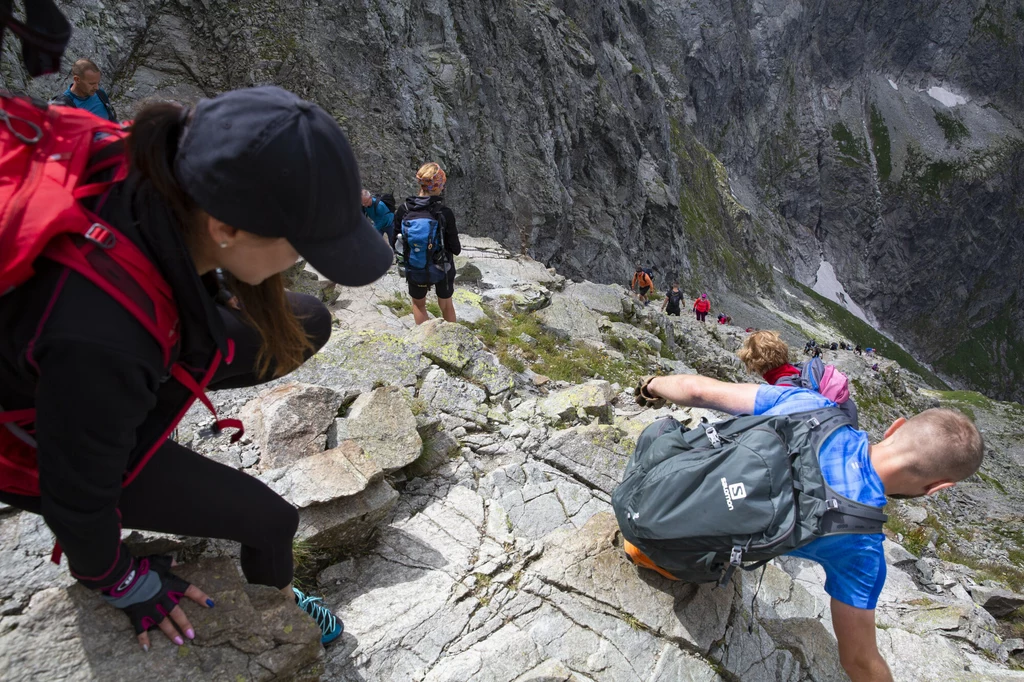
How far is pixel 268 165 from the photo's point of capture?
6.60 feet

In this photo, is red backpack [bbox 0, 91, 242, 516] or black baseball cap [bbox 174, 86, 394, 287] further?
black baseball cap [bbox 174, 86, 394, 287]

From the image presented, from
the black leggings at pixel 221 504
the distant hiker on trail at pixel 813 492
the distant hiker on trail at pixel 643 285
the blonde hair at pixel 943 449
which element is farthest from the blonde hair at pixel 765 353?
the distant hiker on trail at pixel 643 285

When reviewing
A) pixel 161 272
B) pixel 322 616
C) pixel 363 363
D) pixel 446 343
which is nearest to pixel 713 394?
pixel 322 616

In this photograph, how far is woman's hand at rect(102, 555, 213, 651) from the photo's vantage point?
9.47ft

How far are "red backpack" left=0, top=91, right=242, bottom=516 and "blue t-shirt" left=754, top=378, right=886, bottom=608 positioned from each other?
3.74m

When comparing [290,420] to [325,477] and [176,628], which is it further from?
[176,628]

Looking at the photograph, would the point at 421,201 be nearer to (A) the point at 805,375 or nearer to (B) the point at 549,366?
(B) the point at 549,366

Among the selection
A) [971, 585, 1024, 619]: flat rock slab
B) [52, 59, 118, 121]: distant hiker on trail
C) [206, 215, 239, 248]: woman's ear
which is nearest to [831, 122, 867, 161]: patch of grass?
[971, 585, 1024, 619]: flat rock slab

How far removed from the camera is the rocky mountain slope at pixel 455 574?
331 cm

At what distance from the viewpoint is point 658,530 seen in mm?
3939

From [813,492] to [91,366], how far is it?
3.79 m

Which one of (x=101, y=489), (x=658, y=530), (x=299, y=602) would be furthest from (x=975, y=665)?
(x=101, y=489)

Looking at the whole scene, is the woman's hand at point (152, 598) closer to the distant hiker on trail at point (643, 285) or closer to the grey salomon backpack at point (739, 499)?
the grey salomon backpack at point (739, 499)

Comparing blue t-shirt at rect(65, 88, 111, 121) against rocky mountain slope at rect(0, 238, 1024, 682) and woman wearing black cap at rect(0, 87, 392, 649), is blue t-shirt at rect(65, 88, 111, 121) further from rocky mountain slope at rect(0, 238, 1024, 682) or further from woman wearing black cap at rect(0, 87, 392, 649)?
woman wearing black cap at rect(0, 87, 392, 649)
